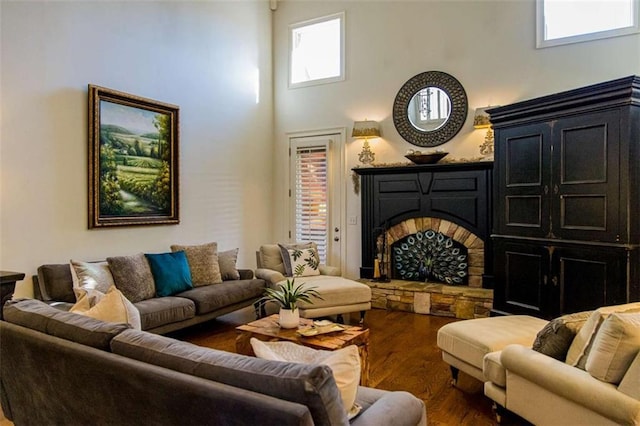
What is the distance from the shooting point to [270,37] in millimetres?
6734

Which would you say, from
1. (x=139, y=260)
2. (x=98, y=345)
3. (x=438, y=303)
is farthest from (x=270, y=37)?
(x=98, y=345)

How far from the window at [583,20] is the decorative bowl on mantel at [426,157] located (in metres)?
1.65

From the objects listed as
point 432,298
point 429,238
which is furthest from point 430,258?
point 432,298

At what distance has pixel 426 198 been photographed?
217 inches

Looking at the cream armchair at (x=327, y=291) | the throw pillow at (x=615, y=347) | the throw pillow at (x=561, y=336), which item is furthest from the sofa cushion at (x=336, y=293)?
the throw pillow at (x=615, y=347)

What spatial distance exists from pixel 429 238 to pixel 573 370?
3549 mm

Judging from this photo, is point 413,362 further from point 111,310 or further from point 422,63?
point 422,63

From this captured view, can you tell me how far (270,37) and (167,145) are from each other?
2775 mm

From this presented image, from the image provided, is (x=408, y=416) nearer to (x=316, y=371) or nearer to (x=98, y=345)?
(x=316, y=371)

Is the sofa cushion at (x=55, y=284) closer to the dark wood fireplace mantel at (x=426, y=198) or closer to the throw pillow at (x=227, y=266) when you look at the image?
the throw pillow at (x=227, y=266)

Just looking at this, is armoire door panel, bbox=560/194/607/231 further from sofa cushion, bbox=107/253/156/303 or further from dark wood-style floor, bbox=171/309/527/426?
sofa cushion, bbox=107/253/156/303

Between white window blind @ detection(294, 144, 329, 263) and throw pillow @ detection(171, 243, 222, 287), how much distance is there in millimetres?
1896

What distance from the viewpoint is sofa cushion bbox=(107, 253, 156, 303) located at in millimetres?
3928

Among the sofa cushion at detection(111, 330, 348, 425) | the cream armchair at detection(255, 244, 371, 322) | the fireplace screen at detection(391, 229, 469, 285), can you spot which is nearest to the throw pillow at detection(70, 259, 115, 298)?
the cream armchair at detection(255, 244, 371, 322)
